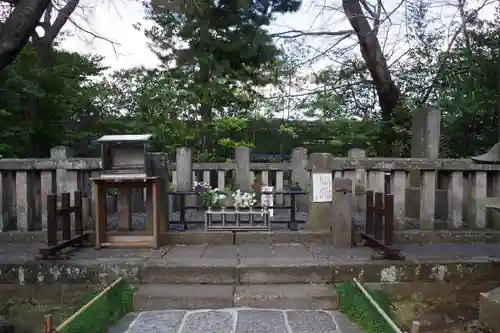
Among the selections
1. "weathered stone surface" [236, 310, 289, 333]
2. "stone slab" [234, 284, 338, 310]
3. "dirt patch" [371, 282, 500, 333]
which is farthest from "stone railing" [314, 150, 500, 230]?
"weathered stone surface" [236, 310, 289, 333]

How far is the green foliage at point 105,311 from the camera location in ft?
11.1

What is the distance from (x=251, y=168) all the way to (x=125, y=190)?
14.4 feet

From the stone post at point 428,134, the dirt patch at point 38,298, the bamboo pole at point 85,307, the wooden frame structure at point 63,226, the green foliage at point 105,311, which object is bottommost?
the dirt patch at point 38,298

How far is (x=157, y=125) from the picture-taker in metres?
13.0

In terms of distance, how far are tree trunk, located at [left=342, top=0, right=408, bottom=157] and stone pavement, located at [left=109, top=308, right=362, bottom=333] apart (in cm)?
839

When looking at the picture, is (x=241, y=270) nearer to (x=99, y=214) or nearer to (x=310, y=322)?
(x=310, y=322)

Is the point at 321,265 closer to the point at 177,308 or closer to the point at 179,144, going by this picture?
the point at 177,308

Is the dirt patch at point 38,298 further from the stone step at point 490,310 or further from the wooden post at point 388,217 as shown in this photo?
the stone step at point 490,310

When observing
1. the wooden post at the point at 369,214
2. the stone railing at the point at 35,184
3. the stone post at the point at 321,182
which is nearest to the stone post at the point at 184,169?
the stone railing at the point at 35,184

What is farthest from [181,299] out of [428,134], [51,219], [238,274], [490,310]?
[428,134]

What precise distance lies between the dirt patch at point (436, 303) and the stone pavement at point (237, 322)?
81 cm

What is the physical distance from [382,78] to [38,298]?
9918 mm

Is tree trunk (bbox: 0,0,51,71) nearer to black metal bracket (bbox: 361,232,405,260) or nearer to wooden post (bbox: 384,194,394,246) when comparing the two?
wooden post (bbox: 384,194,394,246)

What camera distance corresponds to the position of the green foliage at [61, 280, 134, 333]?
3395 mm
